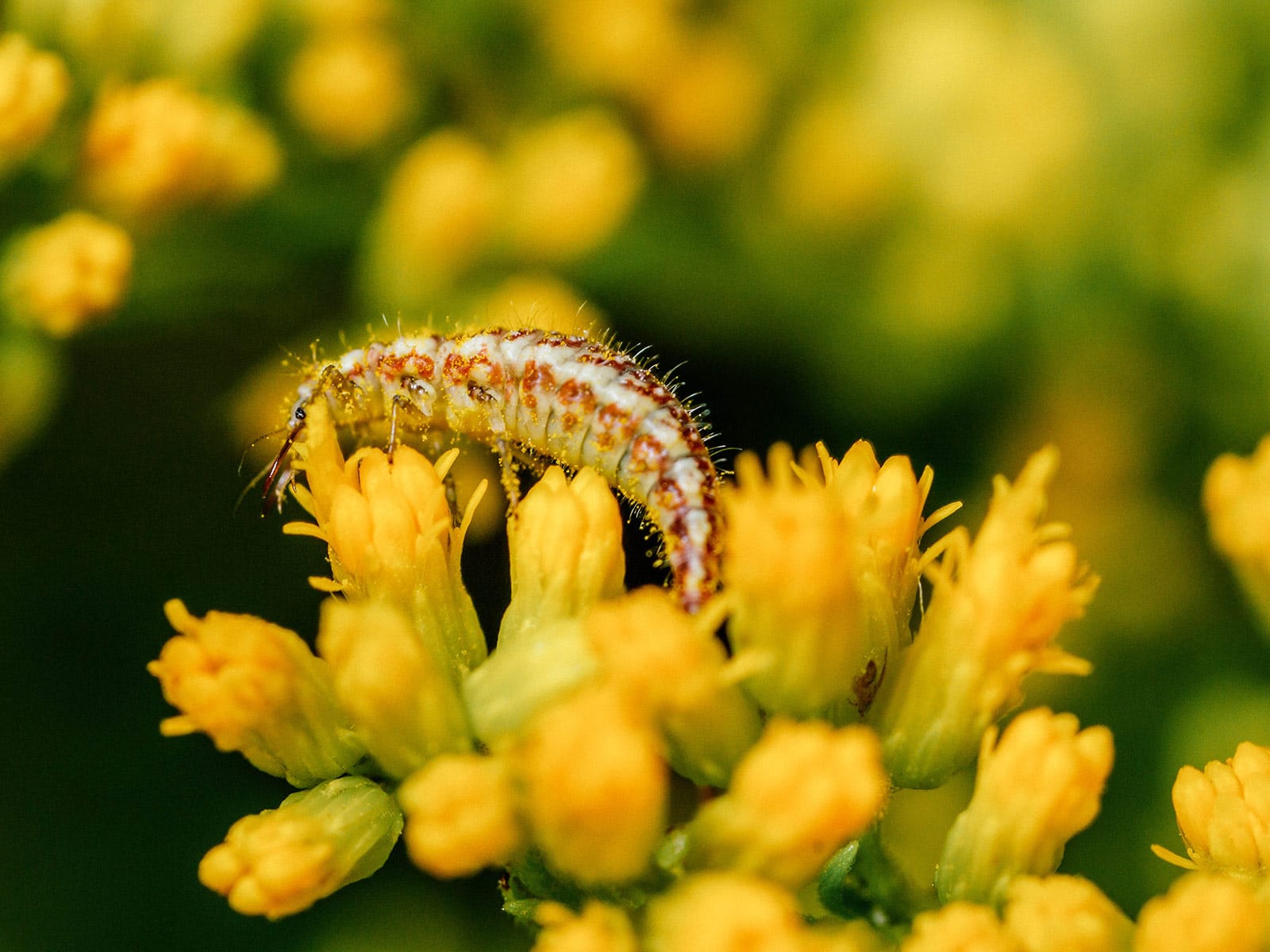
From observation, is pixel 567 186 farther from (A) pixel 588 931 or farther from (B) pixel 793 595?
(A) pixel 588 931

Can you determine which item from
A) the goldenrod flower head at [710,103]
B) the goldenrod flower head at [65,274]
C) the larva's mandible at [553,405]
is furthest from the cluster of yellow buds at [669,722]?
the goldenrod flower head at [710,103]

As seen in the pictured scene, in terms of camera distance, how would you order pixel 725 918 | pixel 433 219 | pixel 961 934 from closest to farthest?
1. pixel 725 918
2. pixel 961 934
3. pixel 433 219

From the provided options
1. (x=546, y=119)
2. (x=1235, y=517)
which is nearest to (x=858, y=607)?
(x=1235, y=517)

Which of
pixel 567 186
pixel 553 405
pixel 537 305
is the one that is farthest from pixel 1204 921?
pixel 567 186

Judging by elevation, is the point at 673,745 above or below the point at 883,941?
above

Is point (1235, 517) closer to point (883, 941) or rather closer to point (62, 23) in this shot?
point (883, 941)

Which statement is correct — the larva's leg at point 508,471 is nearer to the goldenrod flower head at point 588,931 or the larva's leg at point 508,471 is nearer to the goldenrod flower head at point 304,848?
the goldenrod flower head at point 304,848
